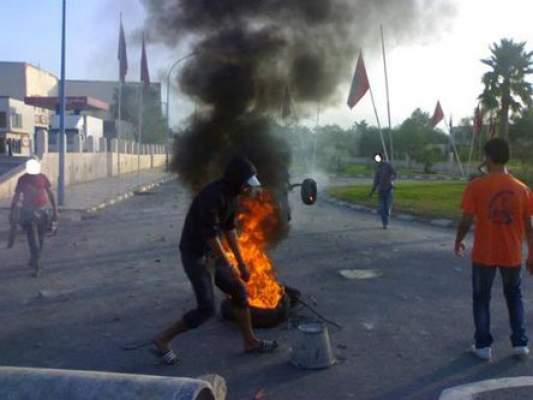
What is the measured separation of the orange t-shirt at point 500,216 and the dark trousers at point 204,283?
1.93 meters

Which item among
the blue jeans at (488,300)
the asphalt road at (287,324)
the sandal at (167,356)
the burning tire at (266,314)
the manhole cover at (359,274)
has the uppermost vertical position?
the blue jeans at (488,300)

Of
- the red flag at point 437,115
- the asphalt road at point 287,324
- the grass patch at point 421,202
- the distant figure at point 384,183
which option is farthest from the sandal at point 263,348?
the red flag at point 437,115

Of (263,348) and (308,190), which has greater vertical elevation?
(308,190)

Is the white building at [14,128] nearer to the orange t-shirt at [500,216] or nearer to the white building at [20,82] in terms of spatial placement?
the white building at [20,82]

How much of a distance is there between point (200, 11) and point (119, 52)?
9.61 m

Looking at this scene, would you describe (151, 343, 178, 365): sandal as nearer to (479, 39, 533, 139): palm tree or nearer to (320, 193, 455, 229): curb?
(320, 193, 455, 229): curb

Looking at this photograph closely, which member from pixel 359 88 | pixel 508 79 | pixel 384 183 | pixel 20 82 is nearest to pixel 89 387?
pixel 384 183

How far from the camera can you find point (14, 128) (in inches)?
1624

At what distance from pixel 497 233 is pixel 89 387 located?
3.36 meters

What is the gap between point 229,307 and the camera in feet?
19.6

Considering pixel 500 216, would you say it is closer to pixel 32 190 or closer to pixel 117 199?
pixel 32 190

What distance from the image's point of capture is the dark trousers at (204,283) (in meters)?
4.85

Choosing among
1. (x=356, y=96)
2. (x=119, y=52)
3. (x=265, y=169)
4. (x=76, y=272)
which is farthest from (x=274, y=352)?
(x=119, y=52)

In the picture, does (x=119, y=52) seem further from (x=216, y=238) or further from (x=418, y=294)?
(x=216, y=238)
